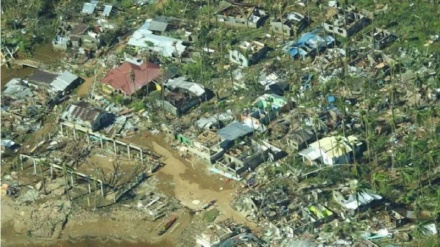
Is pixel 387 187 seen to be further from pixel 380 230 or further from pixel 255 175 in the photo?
pixel 255 175

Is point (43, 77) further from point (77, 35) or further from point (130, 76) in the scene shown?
point (130, 76)

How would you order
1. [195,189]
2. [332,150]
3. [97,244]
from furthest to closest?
[195,189]
[332,150]
[97,244]

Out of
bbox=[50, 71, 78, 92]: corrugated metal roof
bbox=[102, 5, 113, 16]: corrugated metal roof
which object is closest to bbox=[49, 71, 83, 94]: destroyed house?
bbox=[50, 71, 78, 92]: corrugated metal roof

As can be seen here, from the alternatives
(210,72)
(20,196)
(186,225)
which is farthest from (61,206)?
(210,72)

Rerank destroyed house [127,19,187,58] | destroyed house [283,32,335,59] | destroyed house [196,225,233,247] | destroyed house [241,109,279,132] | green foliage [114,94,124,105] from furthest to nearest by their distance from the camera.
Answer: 1. destroyed house [127,19,187,58]
2. destroyed house [283,32,335,59]
3. green foliage [114,94,124,105]
4. destroyed house [241,109,279,132]
5. destroyed house [196,225,233,247]

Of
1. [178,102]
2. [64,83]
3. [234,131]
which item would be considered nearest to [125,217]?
[234,131]

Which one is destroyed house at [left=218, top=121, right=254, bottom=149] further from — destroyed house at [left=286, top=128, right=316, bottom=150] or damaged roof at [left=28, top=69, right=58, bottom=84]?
damaged roof at [left=28, top=69, right=58, bottom=84]

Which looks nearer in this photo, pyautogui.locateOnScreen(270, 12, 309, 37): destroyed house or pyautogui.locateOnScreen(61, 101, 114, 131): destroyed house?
pyautogui.locateOnScreen(61, 101, 114, 131): destroyed house
